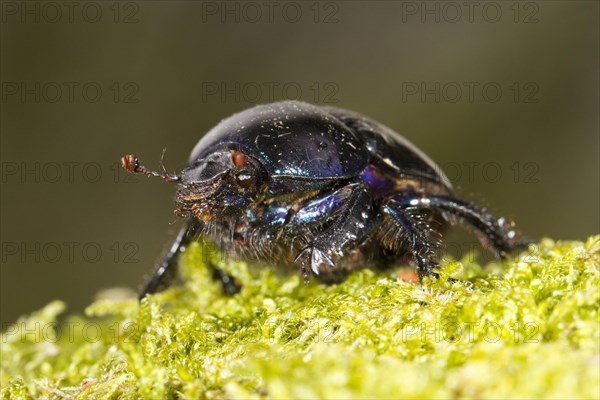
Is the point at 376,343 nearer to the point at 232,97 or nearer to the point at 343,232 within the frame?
the point at 343,232

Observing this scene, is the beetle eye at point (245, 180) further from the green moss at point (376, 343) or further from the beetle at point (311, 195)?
the green moss at point (376, 343)

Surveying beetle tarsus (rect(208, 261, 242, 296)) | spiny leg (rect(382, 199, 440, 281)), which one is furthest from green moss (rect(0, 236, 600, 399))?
beetle tarsus (rect(208, 261, 242, 296))

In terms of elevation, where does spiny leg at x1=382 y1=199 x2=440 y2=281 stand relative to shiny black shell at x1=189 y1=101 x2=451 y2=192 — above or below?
below

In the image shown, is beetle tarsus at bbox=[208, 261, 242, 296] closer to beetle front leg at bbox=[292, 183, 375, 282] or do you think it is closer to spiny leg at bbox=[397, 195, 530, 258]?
beetle front leg at bbox=[292, 183, 375, 282]

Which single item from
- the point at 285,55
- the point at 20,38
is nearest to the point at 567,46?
the point at 285,55

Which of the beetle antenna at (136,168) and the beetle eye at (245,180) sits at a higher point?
the beetle antenna at (136,168)

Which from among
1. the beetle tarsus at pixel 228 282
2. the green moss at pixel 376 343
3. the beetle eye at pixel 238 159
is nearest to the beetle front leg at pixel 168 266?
the beetle tarsus at pixel 228 282

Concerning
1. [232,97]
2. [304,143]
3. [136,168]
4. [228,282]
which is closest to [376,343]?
[304,143]

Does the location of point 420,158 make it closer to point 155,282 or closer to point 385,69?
point 155,282
